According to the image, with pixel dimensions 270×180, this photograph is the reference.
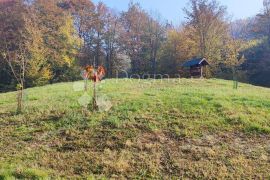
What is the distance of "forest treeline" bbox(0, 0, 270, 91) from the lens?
1282 inches

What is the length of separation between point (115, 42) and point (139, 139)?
33705 mm

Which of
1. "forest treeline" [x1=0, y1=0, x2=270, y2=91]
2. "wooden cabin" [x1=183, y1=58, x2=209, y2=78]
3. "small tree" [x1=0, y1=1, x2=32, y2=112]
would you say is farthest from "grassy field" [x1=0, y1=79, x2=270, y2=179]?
"small tree" [x1=0, y1=1, x2=32, y2=112]

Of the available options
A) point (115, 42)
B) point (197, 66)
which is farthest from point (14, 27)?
point (197, 66)

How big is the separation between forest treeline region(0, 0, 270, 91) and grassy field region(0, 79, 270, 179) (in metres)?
16.8

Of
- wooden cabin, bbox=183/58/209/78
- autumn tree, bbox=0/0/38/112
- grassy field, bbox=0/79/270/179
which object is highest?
autumn tree, bbox=0/0/38/112

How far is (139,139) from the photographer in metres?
10.1

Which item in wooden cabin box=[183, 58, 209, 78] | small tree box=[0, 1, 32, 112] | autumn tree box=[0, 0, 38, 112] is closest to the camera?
wooden cabin box=[183, 58, 209, 78]

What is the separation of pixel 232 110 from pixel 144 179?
5.93m

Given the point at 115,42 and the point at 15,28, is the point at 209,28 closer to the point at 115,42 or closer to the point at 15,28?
the point at 115,42

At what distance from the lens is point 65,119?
1159 centimetres

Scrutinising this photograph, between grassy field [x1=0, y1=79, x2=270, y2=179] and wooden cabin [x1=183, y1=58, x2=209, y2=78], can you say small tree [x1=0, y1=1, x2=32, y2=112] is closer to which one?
wooden cabin [x1=183, y1=58, x2=209, y2=78]

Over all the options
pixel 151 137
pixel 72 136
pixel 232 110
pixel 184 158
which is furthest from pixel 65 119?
pixel 232 110

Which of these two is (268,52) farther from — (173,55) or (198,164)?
(198,164)

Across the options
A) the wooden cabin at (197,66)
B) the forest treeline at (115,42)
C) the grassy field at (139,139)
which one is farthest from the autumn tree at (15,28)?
the grassy field at (139,139)
